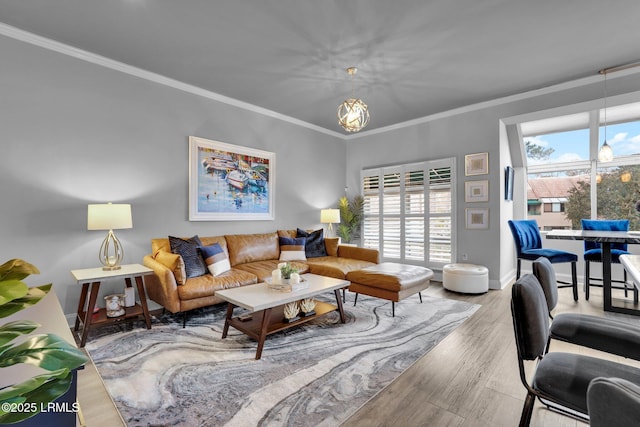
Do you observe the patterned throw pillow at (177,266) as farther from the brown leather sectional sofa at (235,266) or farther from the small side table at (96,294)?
the small side table at (96,294)

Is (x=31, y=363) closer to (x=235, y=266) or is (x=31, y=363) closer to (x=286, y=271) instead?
(x=286, y=271)

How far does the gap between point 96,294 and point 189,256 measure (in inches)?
35.3

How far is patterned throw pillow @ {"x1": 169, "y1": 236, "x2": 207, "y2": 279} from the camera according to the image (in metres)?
3.25

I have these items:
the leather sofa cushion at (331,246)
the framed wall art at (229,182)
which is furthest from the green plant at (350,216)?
the framed wall art at (229,182)

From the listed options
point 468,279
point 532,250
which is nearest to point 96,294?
point 468,279

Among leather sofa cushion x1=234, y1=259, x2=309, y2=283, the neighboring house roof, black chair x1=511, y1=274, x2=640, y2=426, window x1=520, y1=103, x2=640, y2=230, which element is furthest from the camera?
the neighboring house roof

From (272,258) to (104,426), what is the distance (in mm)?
2931

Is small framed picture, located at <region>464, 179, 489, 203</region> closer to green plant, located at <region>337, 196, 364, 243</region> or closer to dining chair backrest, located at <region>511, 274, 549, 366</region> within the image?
green plant, located at <region>337, 196, 364, 243</region>

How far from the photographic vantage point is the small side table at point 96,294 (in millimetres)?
2641

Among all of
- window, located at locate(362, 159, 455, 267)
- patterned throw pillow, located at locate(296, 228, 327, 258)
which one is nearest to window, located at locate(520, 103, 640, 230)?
window, located at locate(362, 159, 455, 267)

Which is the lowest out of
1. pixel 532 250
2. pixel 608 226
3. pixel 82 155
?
pixel 532 250

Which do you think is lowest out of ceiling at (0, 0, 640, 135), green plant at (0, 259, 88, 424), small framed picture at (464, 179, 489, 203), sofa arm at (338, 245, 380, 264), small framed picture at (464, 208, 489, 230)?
sofa arm at (338, 245, 380, 264)

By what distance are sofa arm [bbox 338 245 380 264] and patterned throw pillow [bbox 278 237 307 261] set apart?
636mm

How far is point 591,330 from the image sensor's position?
150cm
